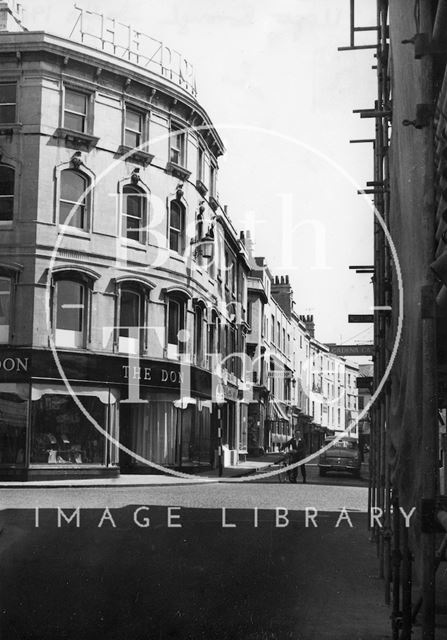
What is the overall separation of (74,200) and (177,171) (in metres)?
4.92

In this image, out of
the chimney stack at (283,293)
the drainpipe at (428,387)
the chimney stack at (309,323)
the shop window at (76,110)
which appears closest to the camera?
the drainpipe at (428,387)

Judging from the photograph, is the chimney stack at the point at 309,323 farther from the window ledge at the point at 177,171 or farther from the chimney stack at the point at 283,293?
the window ledge at the point at 177,171

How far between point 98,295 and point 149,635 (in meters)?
22.3

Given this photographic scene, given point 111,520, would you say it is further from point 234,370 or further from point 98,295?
point 234,370

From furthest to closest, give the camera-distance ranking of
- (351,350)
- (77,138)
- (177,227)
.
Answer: (177,227) → (77,138) → (351,350)

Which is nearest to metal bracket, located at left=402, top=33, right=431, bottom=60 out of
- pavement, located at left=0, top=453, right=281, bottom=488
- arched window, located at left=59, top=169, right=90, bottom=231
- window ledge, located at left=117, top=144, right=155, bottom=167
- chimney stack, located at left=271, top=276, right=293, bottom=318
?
pavement, located at left=0, top=453, right=281, bottom=488

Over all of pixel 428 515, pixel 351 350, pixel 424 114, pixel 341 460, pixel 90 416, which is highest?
pixel 424 114

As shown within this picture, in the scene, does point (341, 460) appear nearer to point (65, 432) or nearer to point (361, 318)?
point (65, 432)

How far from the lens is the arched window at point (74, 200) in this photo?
28.7 m

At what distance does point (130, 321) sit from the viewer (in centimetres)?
3016

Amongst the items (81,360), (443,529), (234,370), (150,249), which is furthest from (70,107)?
(443,529)

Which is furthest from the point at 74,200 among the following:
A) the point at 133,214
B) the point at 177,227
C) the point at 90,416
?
the point at 90,416

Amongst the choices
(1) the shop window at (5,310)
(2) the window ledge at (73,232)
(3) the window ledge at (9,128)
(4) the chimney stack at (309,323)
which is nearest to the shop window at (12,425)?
(1) the shop window at (5,310)

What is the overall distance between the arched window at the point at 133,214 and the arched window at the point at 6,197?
3.94 m
